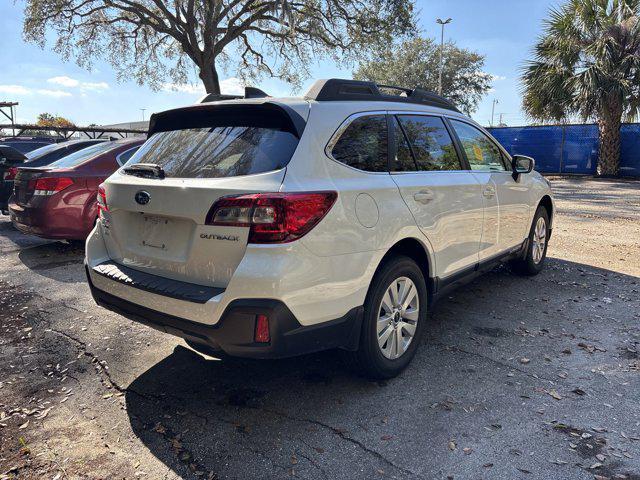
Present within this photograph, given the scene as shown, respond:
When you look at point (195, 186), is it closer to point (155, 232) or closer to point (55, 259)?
point (155, 232)

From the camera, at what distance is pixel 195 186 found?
256cm

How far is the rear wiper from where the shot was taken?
113 inches

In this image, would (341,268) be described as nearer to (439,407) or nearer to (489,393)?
(439,407)

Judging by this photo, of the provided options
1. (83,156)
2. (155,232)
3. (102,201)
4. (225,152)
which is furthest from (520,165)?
(83,156)

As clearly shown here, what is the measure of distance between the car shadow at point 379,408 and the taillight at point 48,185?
147 inches

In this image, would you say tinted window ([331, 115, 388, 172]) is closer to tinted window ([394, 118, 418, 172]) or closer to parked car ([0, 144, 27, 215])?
tinted window ([394, 118, 418, 172])

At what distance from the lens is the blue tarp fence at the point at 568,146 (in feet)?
61.3

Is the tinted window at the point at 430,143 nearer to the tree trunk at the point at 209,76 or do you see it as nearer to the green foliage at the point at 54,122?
the tree trunk at the point at 209,76

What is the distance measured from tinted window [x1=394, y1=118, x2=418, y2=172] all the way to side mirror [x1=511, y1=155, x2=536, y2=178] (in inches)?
74.8

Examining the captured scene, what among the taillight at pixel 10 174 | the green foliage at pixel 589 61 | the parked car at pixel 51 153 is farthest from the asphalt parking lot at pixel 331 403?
the green foliage at pixel 589 61

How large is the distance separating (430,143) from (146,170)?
2.07m

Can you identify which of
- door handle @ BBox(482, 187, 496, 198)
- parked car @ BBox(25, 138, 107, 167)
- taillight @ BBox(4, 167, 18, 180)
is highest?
parked car @ BBox(25, 138, 107, 167)

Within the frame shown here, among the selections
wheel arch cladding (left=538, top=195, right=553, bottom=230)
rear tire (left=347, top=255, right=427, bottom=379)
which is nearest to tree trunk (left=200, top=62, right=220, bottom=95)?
wheel arch cladding (left=538, top=195, right=553, bottom=230)

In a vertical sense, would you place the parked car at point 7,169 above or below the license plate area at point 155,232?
above
